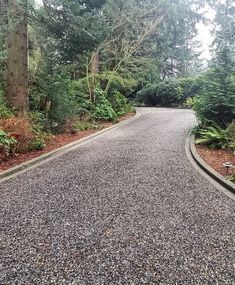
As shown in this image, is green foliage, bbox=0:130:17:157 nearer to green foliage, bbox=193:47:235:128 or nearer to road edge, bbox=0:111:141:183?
road edge, bbox=0:111:141:183

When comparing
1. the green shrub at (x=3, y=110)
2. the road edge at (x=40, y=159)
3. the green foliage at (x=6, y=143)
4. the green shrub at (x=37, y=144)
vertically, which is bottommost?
the road edge at (x=40, y=159)

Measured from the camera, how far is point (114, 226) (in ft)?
10.7

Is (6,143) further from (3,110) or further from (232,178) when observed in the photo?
(232,178)

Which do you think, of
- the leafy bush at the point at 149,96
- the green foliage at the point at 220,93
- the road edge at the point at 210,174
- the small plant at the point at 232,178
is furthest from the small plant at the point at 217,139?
the leafy bush at the point at 149,96

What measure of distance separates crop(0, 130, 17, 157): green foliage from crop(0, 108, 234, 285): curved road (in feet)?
2.97

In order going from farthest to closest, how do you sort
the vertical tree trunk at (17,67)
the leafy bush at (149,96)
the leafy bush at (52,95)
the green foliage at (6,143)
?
the leafy bush at (149,96) → the leafy bush at (52,95) → the vertical tree trunk at (17,67) → the green foliage at (6,143)

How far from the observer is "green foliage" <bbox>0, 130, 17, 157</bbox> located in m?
5.84

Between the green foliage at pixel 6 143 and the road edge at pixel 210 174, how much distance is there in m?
4.01

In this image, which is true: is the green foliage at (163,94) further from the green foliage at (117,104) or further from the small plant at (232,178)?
the small plant at (232,178)

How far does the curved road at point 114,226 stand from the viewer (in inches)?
94.7

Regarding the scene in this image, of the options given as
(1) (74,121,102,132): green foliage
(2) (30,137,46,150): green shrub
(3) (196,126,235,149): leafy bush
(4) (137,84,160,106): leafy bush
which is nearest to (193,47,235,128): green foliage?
(3) (196,126,235,149): leafy bush

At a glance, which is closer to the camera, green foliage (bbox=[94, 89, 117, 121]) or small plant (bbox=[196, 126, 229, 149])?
small plant (bbox=[196, 126, 229, 149])

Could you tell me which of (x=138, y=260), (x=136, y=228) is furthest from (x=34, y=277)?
(x=136, y=228)

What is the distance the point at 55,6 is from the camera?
761 cm
